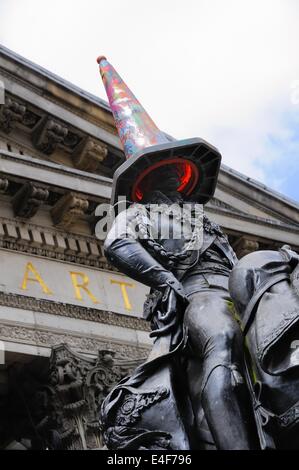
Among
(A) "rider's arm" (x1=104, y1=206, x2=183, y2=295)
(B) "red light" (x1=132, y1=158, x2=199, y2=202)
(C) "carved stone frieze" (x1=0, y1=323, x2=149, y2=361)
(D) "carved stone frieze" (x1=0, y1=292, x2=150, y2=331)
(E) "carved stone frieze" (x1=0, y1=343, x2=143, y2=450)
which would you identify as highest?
(D) "carved stone frieze" (x1=0, y1=292, x2=150, y2=331)

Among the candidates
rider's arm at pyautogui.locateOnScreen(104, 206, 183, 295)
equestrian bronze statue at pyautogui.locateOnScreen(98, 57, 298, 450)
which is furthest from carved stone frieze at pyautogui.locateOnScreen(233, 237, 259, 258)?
rider's arm at pyautogui.locateOnScreen(104, 206, 183, 295)

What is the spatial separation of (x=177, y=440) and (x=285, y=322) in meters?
0.94

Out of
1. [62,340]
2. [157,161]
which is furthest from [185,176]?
[62,340]

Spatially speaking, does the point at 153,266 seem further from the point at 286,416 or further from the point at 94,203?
the point at 94,203

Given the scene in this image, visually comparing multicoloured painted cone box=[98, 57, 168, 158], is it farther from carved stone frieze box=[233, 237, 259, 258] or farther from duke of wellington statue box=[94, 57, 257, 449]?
carved stone frieze box=[233, 237, 259, 258]

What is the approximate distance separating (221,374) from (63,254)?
46.7ft

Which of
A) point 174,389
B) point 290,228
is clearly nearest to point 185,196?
point 174,389

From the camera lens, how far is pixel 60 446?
56.9 ft

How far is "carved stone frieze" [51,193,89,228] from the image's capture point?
2122cm

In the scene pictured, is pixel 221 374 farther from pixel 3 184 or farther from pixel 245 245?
pixel 245 245

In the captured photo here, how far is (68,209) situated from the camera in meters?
21.3

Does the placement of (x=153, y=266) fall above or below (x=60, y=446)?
below

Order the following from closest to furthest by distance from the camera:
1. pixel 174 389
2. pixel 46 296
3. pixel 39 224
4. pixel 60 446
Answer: pixel 174 389, pixel 60 446, pixel 46 296, pixel 39 224

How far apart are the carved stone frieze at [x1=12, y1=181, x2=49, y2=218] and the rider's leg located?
13.3m
